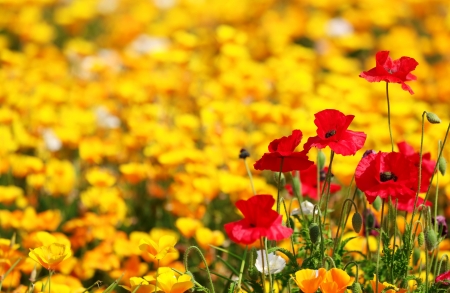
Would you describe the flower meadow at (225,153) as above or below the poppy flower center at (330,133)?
below

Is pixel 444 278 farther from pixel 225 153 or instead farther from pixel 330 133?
Result: pixel 225 153

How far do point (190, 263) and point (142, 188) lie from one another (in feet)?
2.06

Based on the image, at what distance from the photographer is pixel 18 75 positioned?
4316 mm

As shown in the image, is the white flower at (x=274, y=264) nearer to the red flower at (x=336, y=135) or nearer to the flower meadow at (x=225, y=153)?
the flower meadow at (x=225, y=153)

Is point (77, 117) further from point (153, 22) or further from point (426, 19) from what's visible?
point (426, 19)

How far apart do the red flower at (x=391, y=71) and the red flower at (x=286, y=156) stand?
0.84 ft

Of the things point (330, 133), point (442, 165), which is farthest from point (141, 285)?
point (442, 165)

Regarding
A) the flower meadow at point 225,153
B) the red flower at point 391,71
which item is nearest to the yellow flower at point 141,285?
the flower meadow at point 225,153

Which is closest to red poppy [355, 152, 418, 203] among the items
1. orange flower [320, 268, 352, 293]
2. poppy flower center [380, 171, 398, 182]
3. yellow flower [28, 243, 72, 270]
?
poppy flower center [380, 171, 398, 182]

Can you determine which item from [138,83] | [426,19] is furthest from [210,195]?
[426,19]

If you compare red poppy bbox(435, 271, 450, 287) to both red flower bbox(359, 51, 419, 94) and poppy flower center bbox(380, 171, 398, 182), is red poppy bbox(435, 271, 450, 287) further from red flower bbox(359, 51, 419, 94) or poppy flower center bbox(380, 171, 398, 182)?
red flower bbox(359, 51, 419, 94)

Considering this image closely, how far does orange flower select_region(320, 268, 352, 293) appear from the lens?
Answer: 5.56 ft

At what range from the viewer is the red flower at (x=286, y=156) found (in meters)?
1.81

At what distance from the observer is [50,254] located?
1.88 m
